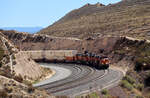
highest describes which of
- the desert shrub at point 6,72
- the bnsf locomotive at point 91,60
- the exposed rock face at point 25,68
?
the desert shrub at point 6,72

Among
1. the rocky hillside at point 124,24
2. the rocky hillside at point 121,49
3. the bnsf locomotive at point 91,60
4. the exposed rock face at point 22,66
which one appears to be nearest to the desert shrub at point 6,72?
the exposed rock face at point 22,66

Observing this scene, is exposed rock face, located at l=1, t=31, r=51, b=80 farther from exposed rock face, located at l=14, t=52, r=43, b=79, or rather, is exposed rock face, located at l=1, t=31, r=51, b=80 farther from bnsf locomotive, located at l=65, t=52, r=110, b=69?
bnsf locomotive, located at l=65, t=52, r=110, b=69

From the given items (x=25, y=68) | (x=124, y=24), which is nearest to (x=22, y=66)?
(x=25, y=68)

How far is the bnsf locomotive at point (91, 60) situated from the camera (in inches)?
1804

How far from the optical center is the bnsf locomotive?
4581 cm

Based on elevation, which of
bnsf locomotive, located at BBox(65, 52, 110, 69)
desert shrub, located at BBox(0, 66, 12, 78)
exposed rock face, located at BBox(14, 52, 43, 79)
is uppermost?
desert shrub, located at BBox(0, 66, 12, 78)

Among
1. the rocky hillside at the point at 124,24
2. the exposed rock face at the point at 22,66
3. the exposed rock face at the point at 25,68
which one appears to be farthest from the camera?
the rocky hillside at the point at 124,24

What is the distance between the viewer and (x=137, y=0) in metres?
134

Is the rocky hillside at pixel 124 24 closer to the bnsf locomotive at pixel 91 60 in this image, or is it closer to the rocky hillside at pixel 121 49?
the rocky hillside at pixel 121 49

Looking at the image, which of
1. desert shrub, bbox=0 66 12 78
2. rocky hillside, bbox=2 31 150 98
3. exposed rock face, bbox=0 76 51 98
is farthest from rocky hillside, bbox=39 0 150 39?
exposed rock face, bbox=0 76 51 98

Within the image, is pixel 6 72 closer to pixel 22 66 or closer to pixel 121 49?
pixel 22 66

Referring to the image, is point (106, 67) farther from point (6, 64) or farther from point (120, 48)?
point (6, 64)

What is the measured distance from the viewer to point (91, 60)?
5225cm

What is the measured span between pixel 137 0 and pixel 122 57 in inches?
3484
